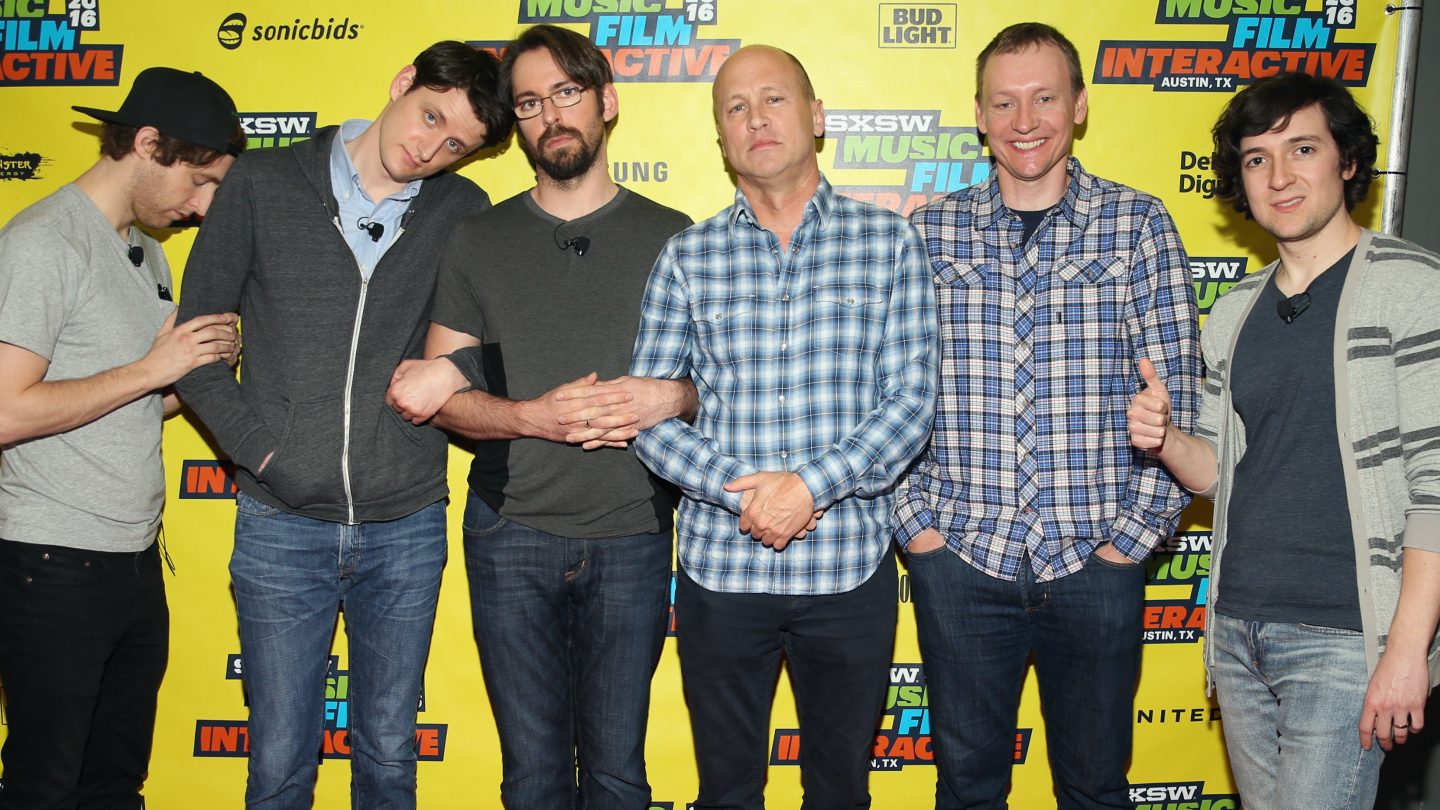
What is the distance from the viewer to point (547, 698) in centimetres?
251

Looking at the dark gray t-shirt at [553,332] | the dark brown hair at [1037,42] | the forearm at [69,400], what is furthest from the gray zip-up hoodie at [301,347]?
the dark brown hair at [1037,42]

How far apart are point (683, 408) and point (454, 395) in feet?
2.05

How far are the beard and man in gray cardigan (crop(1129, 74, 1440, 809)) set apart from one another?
1525mm

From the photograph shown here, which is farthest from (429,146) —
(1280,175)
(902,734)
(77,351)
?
(902,734)

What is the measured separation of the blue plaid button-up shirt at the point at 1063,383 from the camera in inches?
93.2

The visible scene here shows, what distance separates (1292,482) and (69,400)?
298 cm

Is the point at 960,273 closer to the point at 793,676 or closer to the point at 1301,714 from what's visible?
the point at 793,676

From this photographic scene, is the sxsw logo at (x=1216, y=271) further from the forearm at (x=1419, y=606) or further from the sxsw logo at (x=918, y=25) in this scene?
the forearm at (x=1419, y=606)

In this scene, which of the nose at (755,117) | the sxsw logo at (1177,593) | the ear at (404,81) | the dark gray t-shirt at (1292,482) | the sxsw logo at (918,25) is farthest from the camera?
the sxsw logo at (1177,593)

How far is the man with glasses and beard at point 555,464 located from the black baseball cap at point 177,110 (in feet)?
2.55

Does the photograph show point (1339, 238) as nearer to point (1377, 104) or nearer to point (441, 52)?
point (1377, 104)

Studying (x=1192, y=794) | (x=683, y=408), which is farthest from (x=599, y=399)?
(x=1192, y=794)

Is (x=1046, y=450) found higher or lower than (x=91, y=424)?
higher

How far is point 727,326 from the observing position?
235cm
